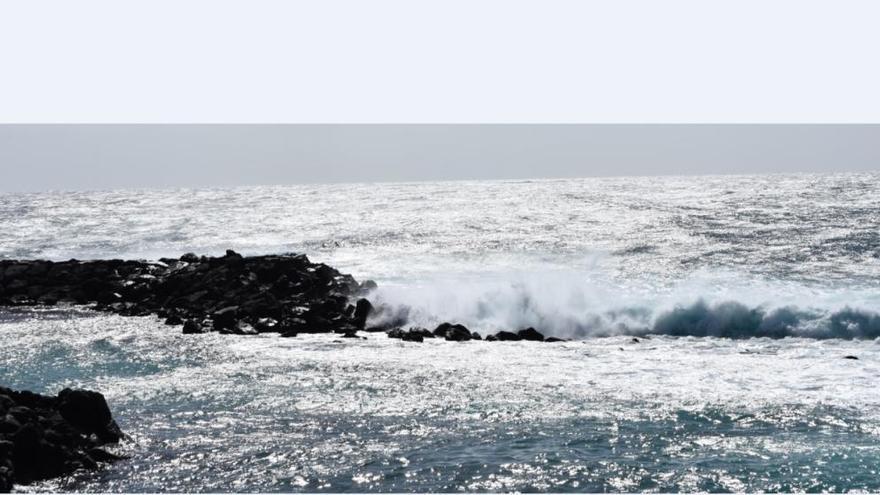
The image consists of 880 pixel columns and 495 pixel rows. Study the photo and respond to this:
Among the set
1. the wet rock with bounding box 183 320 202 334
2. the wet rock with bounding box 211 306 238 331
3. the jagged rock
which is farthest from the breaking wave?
the wet rock with bounding box 183 320 202 334

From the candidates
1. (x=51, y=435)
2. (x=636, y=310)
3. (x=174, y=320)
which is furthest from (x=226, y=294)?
(x=51, y=435)

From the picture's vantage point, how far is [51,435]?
13.7 metres

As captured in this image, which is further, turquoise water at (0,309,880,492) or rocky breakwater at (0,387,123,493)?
turquoise water at (0,309,880,492)

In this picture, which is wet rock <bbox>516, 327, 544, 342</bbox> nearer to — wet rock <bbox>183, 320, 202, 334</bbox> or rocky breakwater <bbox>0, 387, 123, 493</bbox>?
wet rock <bbox>183, 320, 202, 334</bbox>

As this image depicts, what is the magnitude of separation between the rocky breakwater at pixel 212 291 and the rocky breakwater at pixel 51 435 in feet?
42.0

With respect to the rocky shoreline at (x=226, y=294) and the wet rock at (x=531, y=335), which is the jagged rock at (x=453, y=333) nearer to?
the rocky shoreline at (x=226, y=294)

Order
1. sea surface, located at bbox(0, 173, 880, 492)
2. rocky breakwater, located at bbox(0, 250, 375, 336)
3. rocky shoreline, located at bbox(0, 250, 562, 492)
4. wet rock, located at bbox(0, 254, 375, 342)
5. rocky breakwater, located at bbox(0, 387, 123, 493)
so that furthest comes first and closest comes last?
wet rock, located at bbox(0, 254, 375, 342)
rocky breakwater, located at bbox(0, 250, 375, 336)
rocky shoreline, located at bbox(0, 250, 562, 492)
sea surface, located at bbox(0, 173, 880, 492)
rocky breakwater, located at bbox(0, 387, 123, 493)

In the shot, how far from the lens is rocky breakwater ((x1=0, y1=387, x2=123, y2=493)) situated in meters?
13.0

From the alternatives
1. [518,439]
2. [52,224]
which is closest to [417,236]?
[52,224]

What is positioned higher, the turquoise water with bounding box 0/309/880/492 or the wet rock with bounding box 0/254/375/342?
the turquoise water with bounding box 0/309/880/492

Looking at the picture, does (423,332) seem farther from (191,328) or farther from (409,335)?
(191,328)

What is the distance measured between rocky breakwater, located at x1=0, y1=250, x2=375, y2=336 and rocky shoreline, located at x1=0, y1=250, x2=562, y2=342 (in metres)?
0.03

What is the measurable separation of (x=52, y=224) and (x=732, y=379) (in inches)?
3075

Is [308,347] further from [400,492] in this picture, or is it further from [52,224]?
[52,224]
